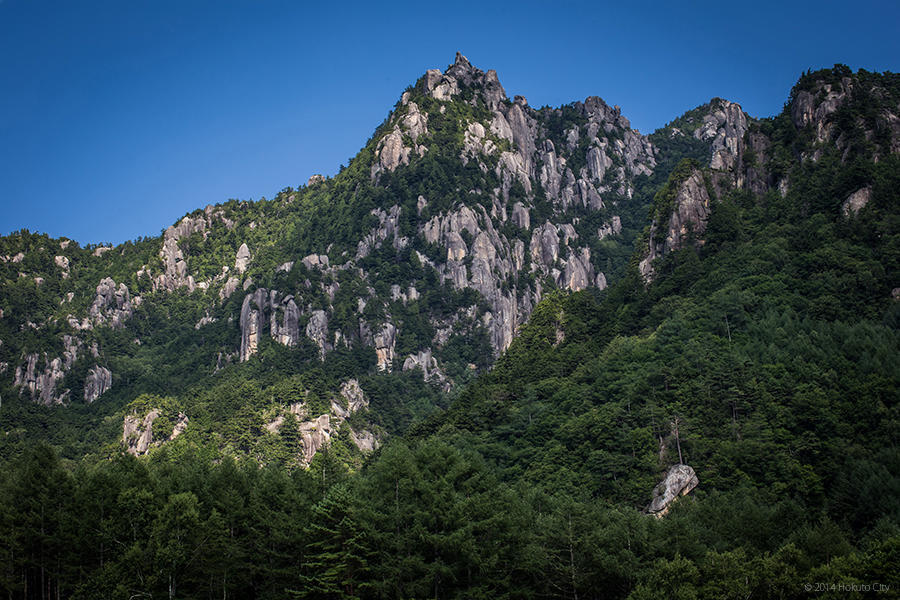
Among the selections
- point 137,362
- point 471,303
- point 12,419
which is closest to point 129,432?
point 12,419

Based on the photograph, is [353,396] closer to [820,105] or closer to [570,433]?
[570,433]

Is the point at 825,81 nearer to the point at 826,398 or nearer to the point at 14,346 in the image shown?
the point at 826,398

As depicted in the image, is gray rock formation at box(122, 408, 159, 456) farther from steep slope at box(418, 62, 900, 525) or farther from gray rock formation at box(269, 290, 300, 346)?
steep slope at box(418, 62, 900, 525)

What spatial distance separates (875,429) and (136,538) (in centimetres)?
5908

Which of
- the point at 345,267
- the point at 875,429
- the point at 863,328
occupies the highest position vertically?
the point at 345,267

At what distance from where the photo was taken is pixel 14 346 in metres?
186

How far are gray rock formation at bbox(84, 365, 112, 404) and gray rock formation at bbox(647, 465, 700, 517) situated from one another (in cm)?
14926

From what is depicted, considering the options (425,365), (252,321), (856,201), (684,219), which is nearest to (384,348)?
(425,365)

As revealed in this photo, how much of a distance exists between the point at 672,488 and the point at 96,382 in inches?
6054

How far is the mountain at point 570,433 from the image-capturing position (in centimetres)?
4931

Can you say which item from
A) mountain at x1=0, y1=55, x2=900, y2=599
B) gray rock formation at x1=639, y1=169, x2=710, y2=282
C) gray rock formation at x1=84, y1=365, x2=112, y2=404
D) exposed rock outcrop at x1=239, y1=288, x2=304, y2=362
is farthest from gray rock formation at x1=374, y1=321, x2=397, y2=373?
gray rock formation at x1=639, y1=169, x2=710, y2=282

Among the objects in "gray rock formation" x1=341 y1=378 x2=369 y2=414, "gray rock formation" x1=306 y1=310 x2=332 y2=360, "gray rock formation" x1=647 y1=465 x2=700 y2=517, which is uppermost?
"gray rock formation" x1=306 y1=310 x2=332 y2=360

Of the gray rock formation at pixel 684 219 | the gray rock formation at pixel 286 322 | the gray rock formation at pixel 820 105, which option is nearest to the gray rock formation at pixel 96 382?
the gray rock formation at pixel 286 322

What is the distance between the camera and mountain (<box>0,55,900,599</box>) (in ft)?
162
